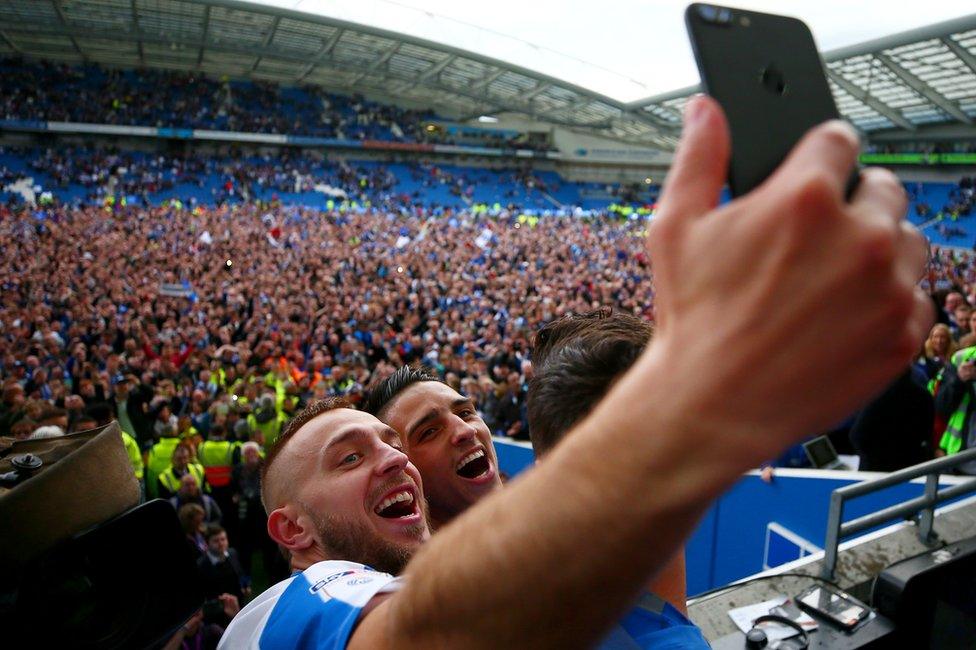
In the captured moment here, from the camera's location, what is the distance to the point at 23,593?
89 cm

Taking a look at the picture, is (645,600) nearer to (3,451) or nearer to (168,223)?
(3,451)

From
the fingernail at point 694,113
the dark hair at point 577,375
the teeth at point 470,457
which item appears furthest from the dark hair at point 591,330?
the fingernail at point 694,113

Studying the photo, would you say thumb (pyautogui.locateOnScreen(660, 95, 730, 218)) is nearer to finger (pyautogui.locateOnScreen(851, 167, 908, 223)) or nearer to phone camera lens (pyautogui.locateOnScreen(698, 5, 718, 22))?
finger (pyautogui.locateOnScreen(851, 167, 908, 223))

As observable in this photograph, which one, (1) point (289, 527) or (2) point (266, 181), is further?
(2) point (266, 181)

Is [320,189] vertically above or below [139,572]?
above

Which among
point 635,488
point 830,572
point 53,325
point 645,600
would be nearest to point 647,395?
point 635,488

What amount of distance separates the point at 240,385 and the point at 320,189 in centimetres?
2843

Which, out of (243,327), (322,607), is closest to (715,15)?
(322,607)

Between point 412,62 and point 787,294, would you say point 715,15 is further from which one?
point 412,62

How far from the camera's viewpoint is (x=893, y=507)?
7.54 ft

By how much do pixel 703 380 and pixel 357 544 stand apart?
1.12 meters

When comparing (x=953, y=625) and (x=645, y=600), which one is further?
(x=953, y=625)

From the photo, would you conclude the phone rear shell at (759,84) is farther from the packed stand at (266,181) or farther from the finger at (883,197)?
the packed stand at (266,181)

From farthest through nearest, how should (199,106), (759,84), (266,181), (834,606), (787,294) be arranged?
(199,106) → (266,181) → (834,606) → (759,84) → (787,294)
